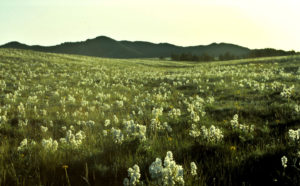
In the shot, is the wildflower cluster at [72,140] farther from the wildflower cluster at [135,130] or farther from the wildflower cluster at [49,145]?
the wildflower cluster at [135,130]

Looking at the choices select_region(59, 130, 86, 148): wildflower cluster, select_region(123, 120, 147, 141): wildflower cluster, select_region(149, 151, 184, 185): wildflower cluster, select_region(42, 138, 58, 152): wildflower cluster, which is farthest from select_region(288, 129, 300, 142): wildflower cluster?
select_region(42, 138, 58, 152): wildflower cluster

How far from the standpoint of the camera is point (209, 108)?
8.68m

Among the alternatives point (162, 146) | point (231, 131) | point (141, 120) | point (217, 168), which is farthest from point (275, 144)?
point (141, 120)

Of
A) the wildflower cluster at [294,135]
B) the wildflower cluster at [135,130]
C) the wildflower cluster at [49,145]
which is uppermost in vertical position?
the wildflower cluster at [294,135]

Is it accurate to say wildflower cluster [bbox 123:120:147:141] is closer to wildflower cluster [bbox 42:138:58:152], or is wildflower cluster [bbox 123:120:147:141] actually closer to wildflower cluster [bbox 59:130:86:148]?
wildflower cluster [bbox 59:130:86:148]

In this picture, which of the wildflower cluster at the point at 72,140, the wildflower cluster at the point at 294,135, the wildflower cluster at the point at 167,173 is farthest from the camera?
the wildflower cluster at the point at 72,140

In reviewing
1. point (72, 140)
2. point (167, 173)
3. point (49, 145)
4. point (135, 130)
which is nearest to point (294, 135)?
point (167, 173)

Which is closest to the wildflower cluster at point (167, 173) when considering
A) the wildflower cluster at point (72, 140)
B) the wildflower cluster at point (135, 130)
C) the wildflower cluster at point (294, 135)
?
the wildflower cluster at point (135, 130)

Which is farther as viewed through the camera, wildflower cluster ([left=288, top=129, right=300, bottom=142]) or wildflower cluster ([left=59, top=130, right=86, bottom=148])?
wildflower cluster ([left=59, top=130, right=86, bottom=148])

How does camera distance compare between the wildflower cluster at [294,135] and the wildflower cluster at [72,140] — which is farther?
the wildflower cluster at [72,140]

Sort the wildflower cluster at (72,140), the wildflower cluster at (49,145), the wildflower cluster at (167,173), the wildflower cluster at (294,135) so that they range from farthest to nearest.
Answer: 1. the wildflower cluster at (72,140)
2. the wildflower cluster at (49,145)
3. the wildflower cluster at (294,135)
4. the wildflower cluster at (167,173)

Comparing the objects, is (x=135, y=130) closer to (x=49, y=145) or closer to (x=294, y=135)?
(x=49, y=145)

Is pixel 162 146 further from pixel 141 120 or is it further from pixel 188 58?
pixel 188 58

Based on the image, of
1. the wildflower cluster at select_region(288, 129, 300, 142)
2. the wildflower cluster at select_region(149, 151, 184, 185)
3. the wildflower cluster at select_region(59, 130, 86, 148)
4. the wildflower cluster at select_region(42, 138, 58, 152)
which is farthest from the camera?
the wildflower cluster at select_region(59, 130, 86, 148)
